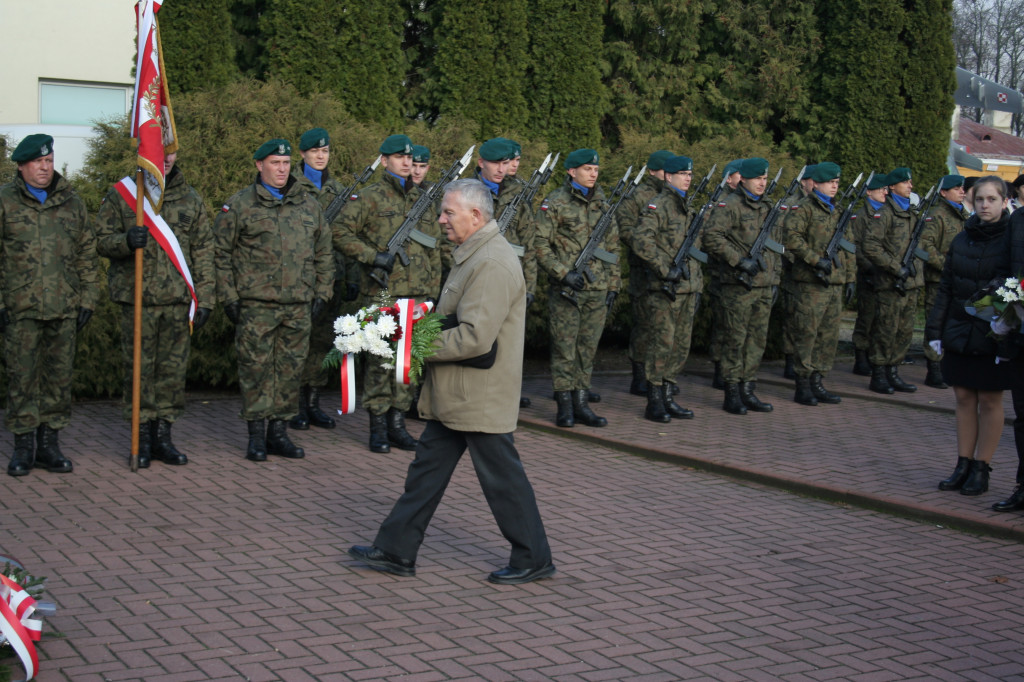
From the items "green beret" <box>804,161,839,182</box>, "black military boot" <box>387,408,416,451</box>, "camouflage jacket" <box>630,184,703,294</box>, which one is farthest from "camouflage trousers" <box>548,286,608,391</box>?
"green beret" <box>804,161,839,182</box>

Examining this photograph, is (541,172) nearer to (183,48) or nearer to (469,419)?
(469,419)

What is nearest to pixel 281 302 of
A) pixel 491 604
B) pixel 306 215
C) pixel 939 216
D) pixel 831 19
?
pixel 306 215

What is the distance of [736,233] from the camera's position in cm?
1069

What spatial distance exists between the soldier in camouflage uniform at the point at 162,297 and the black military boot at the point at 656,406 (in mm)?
4095

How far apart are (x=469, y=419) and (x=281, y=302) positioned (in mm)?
3106

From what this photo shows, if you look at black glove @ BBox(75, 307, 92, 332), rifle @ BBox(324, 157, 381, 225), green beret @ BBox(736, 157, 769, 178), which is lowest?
black glove @ BBox(75, 307, 92, 332)

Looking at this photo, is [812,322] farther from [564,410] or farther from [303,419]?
[303,419]

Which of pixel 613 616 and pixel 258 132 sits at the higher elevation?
pixel 258 132

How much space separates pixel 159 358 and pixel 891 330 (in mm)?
7791

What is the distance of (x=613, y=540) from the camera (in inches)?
254

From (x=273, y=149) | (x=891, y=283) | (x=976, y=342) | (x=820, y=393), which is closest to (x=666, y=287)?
(x=820, y=393)

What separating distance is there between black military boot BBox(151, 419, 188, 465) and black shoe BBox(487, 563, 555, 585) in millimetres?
3209

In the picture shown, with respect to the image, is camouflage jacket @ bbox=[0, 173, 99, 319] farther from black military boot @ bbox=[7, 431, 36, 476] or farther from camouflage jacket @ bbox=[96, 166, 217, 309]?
black military boot @ bbox=[7, 431, 36, 476]

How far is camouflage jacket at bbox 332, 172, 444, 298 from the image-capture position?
870 centimetres
